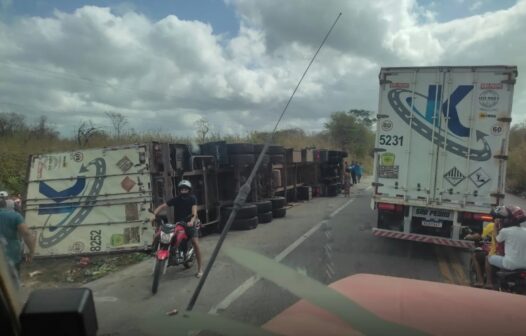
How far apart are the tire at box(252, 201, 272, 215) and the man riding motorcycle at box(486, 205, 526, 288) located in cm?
770

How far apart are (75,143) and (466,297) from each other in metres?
12.7

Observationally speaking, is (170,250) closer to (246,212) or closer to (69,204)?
(69,204)

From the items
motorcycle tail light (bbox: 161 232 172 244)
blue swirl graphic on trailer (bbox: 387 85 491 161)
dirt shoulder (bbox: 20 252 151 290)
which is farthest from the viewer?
blue swirl graphic on trailer (bbox: 387 85 491 161)

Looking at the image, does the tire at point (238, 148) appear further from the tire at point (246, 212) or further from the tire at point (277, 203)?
the tire at point (277, 203)

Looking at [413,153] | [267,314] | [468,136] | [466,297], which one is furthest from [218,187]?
[466,297]

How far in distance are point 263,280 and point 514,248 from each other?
9.82 feet

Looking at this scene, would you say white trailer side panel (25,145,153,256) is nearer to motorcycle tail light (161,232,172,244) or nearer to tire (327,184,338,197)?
motorcycle tail light (161,232,172,244)

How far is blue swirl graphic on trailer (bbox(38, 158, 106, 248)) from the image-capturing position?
348 inches

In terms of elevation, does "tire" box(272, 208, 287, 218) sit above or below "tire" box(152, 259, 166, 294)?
below

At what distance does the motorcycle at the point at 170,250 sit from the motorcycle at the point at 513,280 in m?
4.49

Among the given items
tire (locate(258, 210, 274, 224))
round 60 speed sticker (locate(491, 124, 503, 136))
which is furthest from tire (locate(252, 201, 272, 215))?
round 60 speed sticker (locate(491, 124, 503, 136))

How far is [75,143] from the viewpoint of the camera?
13.2 m

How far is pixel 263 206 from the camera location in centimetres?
1298

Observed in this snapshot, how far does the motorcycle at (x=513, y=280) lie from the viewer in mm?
5074
